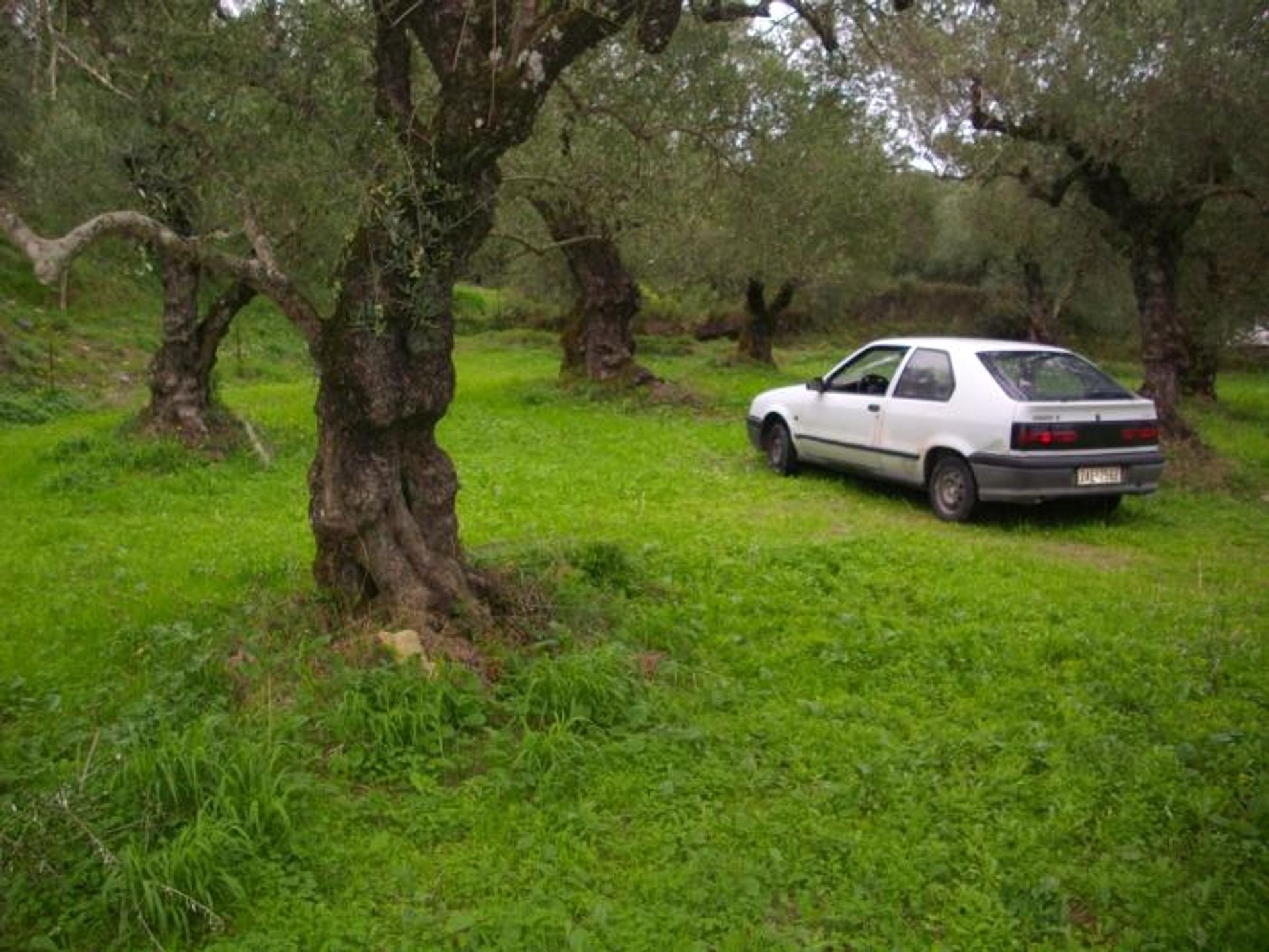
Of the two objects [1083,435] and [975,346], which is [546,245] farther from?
[1083,435]

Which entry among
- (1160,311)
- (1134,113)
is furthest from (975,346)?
(1160,311)

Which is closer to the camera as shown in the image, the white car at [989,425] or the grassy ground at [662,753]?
the grassy ground at [662,753]

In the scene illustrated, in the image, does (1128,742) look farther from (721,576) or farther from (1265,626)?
(721,576)

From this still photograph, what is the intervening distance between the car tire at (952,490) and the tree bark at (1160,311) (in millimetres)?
5246

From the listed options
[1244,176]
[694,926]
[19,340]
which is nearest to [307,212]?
[694,926]

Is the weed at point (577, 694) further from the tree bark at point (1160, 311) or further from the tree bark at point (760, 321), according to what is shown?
the tree bark at point (760, 321)

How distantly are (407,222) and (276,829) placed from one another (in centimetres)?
304

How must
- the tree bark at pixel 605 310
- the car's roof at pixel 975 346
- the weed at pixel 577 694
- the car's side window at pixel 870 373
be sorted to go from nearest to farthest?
the weed at pixel 577 694 < the car's roof at pixel 975 346 < the car's side window at pixel 870 373 < the tree bark at pixel 605 310

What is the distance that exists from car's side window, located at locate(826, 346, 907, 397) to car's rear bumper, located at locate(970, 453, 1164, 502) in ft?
5.68

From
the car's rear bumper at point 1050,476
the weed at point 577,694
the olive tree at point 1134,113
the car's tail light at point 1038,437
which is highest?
the olive tree at point 1134,113

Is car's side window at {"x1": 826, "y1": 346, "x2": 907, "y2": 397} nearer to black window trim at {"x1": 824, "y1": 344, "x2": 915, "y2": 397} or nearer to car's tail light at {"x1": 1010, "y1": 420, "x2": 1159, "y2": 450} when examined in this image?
black window trim at {"x1": 824, "y1": 344, "x2": 915, "y2": 397}

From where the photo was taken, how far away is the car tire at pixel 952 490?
32.1ft

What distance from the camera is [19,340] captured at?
20.6 m

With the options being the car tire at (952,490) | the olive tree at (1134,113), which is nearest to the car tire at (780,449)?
the car tire at (952,490)
